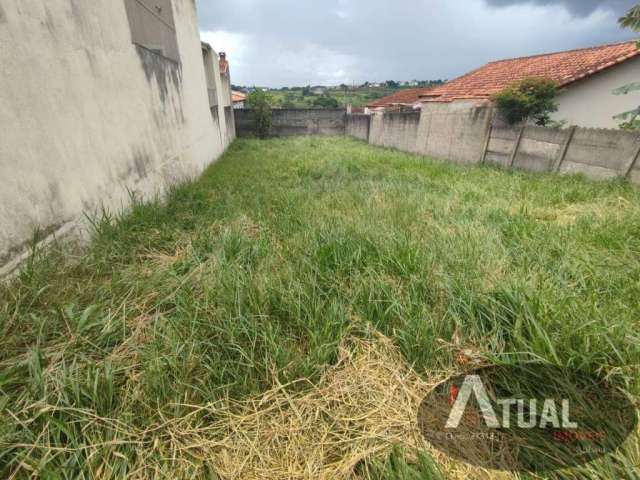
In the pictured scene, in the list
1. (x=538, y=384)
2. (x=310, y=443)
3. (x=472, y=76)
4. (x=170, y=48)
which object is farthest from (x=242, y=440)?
(x=472, y=76)

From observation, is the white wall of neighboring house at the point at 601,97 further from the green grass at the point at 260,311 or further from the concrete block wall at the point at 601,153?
the green grass at the point at 260,311

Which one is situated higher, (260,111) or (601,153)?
(260,111)

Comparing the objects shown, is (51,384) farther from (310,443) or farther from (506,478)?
(506,478)

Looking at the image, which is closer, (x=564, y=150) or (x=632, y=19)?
(x=632, y=19)

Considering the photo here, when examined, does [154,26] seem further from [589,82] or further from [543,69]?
[543,69]

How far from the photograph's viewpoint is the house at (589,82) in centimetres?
835

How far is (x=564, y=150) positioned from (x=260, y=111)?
1362 cm

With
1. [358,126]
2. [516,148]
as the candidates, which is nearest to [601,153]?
[516,148]

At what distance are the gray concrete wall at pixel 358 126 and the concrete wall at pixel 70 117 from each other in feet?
40.1

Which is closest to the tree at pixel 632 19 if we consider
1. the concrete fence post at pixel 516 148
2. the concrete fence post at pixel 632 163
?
A: the concrete fence post at pixel 516 148

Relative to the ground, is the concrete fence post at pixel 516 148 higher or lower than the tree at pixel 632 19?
lower

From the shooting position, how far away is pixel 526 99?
575 cm

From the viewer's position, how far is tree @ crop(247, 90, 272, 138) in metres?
14.2

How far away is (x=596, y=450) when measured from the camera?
0.89 metres
